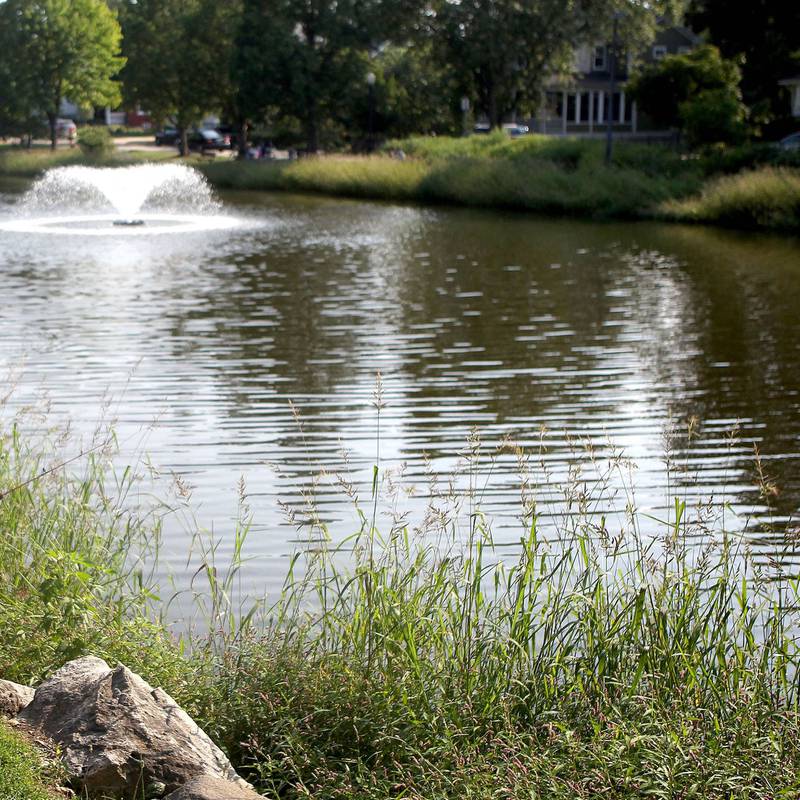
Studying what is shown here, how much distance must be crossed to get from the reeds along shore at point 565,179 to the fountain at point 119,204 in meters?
5.01

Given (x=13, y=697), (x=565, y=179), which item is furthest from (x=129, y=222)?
(x=13, y=697)

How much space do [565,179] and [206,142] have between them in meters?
40.6

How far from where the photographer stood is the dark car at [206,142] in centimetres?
7687

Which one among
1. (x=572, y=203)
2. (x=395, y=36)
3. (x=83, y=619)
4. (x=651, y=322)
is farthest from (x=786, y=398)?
(x=395, y=36)

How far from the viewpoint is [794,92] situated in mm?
59281

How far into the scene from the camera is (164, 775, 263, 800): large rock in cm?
436

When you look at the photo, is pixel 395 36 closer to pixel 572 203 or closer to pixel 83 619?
pixel 572 203

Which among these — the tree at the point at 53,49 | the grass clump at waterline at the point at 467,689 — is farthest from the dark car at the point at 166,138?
the grass clump at waterline at the point at 467,689

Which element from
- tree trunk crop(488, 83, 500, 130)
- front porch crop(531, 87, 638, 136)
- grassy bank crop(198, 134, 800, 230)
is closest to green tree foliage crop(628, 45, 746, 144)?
grassy bank crop(198, 134, 800, 230)

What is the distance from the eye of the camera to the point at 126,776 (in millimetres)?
4617

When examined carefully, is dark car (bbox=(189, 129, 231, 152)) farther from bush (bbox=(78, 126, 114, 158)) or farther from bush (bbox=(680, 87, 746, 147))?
bush (bbox=(680, 87, 746, 147))

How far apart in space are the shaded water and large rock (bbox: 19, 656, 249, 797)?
190 centimetres

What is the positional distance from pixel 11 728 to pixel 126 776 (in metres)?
0.45

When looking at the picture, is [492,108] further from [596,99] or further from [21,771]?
[21,771]
